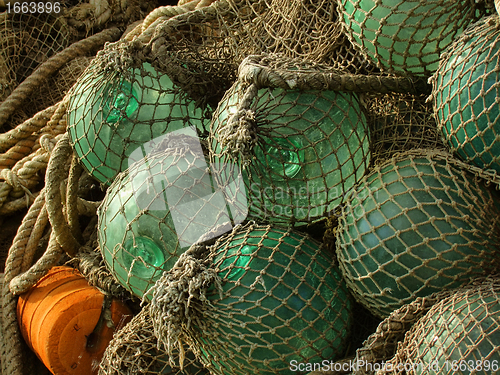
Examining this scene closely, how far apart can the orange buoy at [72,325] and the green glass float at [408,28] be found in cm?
116

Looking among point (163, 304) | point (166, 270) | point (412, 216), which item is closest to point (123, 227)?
point (166, 270)

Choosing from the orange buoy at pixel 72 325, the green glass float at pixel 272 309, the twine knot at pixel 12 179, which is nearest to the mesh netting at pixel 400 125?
the green glass float at pixel 272 309

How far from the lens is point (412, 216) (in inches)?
44.2

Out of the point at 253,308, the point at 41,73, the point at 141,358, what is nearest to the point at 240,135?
the point at 253,308

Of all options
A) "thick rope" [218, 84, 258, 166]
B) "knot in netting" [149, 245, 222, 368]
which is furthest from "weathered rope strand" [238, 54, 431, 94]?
"knot in netting" [149, 245, 222, 368]

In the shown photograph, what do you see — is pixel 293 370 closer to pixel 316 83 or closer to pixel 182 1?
pixel 316 83

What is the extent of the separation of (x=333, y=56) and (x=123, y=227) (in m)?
0.80

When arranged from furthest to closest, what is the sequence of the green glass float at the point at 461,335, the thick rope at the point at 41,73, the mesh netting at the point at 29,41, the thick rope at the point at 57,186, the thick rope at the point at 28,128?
the mesh netting at the point at 29,41 < the thick rope at the point at 41,73 < the thick rope at the point at 28,128 < the thick rope at the point at 57,186 < the green glass float at the point at 461,335

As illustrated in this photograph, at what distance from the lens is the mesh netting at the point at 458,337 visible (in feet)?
3.07

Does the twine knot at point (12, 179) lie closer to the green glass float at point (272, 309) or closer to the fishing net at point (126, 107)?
the fishing net at point (126, 107)

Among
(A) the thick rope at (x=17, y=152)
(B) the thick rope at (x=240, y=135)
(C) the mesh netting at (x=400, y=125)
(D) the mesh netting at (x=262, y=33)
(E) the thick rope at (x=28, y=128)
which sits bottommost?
(C) the mesh netting at (x=400, y=125)

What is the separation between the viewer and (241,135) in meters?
1.14

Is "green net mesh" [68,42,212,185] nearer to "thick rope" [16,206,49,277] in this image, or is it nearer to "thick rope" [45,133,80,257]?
"thick rope" [45,133,80,257]

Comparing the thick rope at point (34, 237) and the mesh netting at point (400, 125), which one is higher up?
the mesh netting at point (400, 125)
